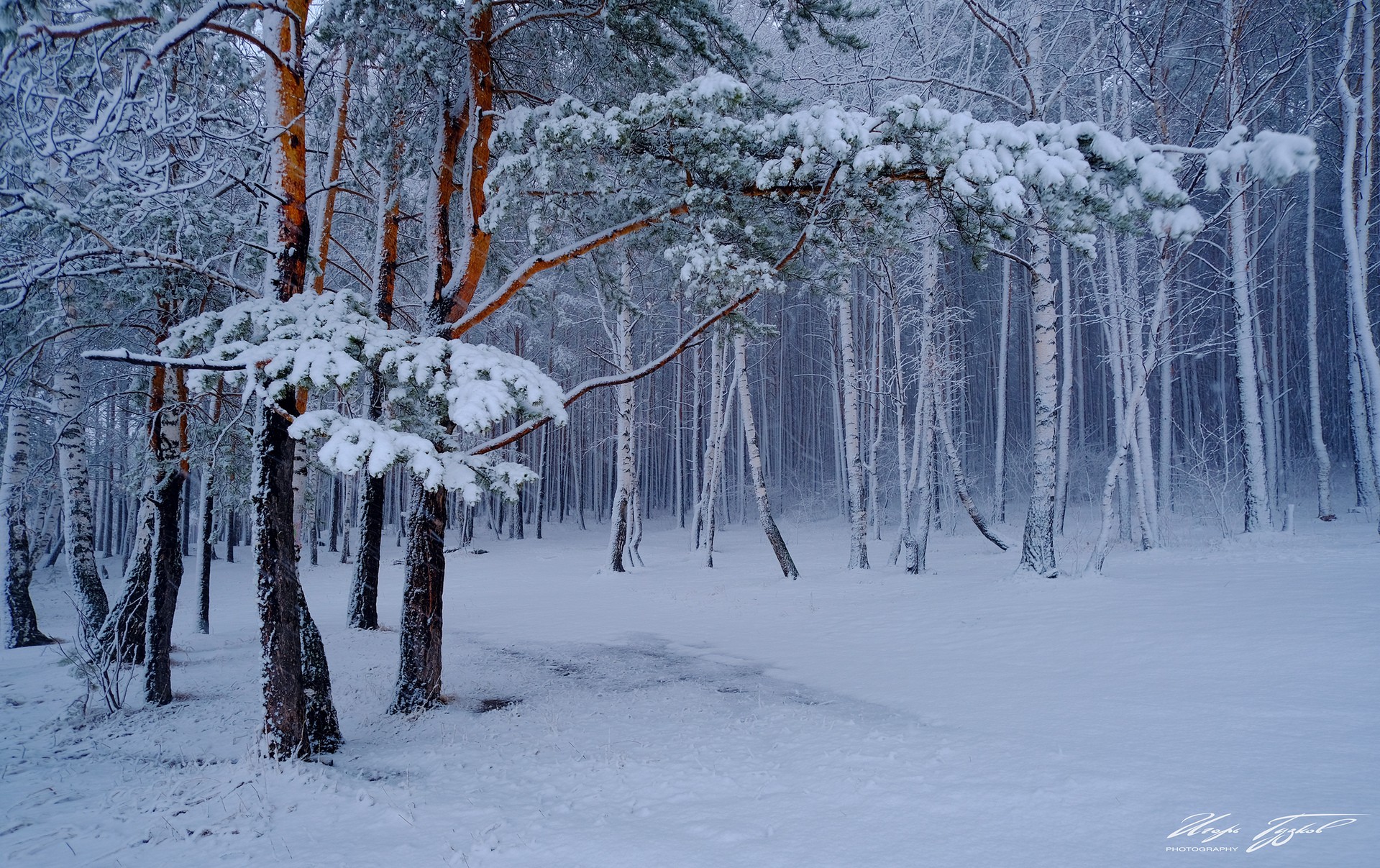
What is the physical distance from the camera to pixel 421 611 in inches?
253

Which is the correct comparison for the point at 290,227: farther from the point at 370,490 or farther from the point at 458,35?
the point at 370,490

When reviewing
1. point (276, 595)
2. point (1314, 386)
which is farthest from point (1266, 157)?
point (1314, 386)

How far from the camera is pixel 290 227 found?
17.3 ft

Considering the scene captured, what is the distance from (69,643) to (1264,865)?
46.8ft

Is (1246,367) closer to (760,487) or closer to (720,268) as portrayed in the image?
(760,487)

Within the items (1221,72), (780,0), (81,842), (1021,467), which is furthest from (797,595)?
(1021,467)

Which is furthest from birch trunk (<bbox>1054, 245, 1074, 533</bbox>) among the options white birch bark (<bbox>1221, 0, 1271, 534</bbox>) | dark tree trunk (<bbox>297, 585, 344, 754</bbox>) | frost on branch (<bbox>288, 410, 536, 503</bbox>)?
dark tree trunk (<bbox>297, 585, 344, 754</bbox>)

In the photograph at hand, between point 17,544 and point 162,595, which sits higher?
point 17,544

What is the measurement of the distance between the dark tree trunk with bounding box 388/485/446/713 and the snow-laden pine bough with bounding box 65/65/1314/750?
69 millimetres

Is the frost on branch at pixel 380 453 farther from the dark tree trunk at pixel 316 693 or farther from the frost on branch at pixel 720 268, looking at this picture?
the frost on branch at pixel 720 268
